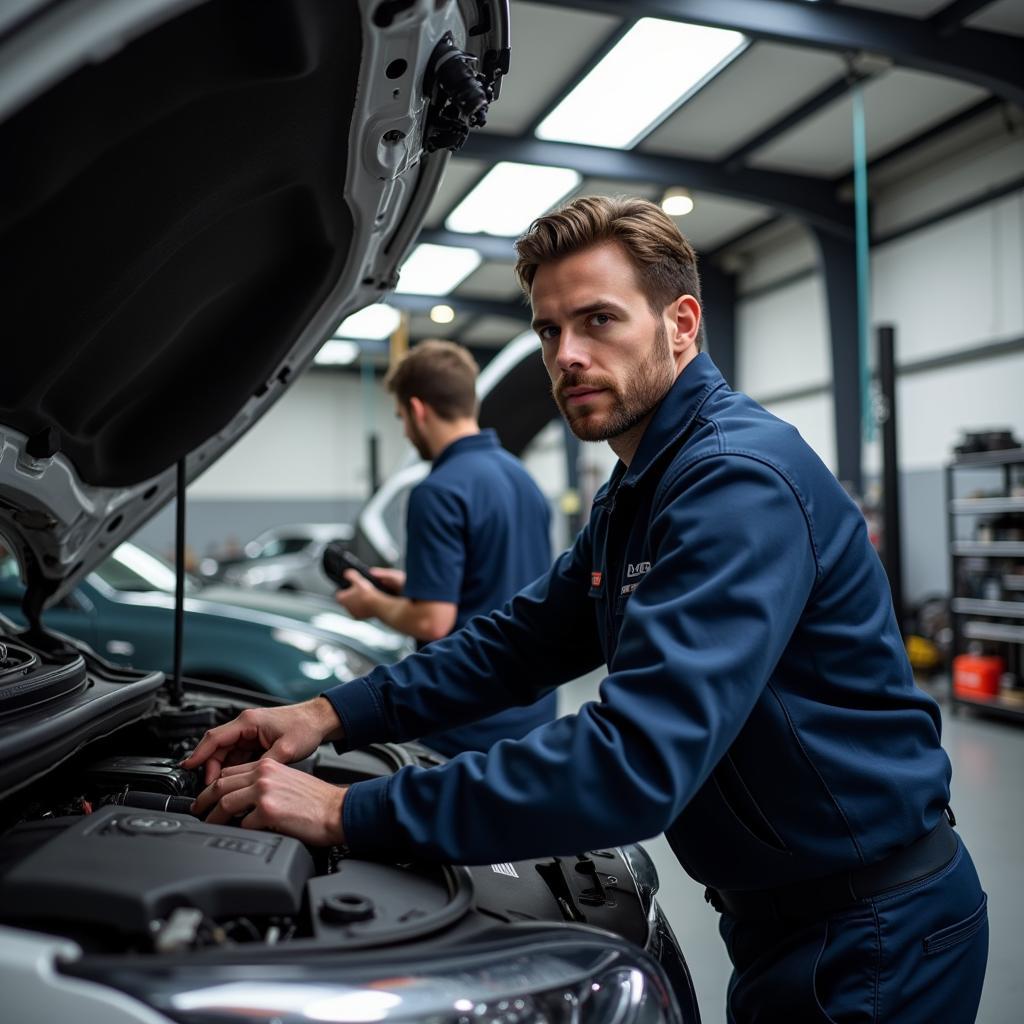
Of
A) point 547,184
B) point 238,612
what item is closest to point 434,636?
point 238,612

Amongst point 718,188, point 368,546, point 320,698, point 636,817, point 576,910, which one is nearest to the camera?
point 636,817

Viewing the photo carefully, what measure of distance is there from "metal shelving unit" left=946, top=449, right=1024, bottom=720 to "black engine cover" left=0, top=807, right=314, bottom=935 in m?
5.94

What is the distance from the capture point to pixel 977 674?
6.21 meters

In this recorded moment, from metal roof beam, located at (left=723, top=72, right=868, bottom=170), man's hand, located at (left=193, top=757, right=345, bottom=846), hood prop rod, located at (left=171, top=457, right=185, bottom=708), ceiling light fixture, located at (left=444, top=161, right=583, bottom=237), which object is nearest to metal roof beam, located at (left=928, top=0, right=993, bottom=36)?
metal roof beam, located at (left=723, top=72, right=868, bottom=170)

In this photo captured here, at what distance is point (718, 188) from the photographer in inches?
363

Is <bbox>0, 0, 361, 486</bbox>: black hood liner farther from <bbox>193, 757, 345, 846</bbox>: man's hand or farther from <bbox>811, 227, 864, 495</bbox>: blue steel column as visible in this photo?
<bbox>811, 227, 864, 495</bbox>: blue steel column

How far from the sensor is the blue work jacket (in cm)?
94

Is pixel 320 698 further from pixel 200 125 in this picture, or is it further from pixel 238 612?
pixel 238 612

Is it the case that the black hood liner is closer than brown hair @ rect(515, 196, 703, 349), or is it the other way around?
the black hood liner

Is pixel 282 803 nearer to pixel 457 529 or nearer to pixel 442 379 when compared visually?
pixel 457 529

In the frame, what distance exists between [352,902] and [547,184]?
363 inches

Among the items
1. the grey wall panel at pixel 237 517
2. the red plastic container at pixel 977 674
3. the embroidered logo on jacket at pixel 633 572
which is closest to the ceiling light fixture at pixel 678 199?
the red plastic container at pixel 977 674

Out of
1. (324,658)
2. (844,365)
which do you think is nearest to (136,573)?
(324,658)

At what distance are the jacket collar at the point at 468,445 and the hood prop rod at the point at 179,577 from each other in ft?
2.56
